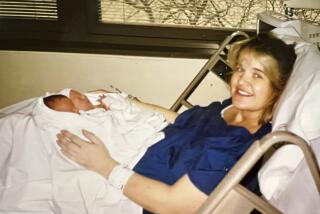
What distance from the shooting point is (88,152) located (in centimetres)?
121

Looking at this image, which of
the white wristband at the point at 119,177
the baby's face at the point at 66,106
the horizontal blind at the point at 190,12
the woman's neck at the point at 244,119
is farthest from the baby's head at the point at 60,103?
the horizontal blind at the point at 190,12

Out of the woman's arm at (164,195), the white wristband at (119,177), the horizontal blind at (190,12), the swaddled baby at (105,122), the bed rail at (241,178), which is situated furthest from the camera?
the horizontal blind at (190,12)

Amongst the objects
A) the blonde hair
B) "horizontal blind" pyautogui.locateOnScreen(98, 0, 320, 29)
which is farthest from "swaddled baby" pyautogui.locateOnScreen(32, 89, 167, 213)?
"horizontal blind" pyautogui.locateOnScreen(98, 0, 320, 29)

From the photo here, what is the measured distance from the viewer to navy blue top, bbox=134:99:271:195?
0.99 meters

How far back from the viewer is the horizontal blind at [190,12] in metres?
2.01

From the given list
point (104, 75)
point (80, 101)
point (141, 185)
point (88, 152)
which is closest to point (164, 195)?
point (141, 185)

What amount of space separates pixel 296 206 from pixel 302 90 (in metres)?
0.33

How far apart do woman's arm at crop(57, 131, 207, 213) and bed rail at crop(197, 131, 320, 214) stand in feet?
0.62

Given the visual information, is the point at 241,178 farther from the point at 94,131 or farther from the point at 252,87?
the point at 94,131

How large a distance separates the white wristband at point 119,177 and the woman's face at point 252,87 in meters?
0.42

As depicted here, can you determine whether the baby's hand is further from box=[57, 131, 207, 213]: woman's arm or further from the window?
the window

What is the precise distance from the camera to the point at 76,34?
2.04m

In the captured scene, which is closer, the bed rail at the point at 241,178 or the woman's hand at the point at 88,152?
the bed rail at the point at 241,178

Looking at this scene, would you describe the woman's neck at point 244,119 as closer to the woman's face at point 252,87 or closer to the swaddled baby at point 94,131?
the woman's face at point 252,87
